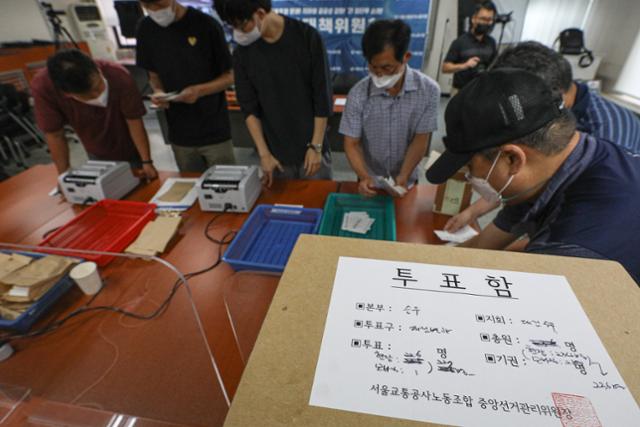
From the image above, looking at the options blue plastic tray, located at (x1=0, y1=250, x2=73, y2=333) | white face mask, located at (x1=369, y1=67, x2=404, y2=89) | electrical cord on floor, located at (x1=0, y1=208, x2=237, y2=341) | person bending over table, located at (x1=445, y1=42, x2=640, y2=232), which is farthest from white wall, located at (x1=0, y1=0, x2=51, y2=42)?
person bending over table, located at (x1=445, y1=42, x2=640, y2=232)

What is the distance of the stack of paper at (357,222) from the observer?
4.24ft

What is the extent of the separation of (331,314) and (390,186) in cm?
110

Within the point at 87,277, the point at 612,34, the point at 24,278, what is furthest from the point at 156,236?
the point at 612,34

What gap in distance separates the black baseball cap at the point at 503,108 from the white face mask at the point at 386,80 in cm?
72

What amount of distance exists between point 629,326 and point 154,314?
1.06 m

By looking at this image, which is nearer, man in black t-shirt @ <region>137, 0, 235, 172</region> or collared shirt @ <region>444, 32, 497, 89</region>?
man in black t-shirt @ <region>137, 0, 235, 172</region>

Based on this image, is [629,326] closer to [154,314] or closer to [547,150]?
[547,150]

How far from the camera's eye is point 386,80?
4.50ft

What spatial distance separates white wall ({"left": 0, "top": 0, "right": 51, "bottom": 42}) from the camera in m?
4.34

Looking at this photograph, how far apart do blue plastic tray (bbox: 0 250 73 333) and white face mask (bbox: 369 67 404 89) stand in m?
1.40

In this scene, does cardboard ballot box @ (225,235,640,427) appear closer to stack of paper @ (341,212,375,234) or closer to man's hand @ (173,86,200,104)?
stack of paper @ (341,212,375,234)

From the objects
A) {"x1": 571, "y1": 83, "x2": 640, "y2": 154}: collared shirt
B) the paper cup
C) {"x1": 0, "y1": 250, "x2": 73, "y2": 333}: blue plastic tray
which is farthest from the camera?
{"x1": 571, "y1": 83, "x2": 640, "y2": 154}: collared shirt

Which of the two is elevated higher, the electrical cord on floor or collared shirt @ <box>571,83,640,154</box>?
collared shirt @ <box>571,83,640,154</box>

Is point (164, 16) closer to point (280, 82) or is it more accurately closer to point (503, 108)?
point (280, 82)
